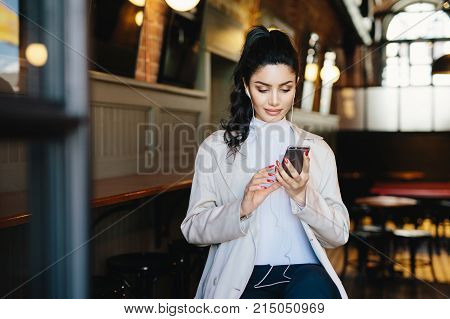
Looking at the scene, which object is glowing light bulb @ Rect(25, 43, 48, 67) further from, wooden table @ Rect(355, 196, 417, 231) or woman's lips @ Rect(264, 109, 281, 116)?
wooden table @ Rect(355, 196, 417, 231)

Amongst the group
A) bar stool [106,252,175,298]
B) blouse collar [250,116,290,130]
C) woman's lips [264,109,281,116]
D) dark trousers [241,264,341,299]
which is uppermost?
woman's lips [264,109,281,116]

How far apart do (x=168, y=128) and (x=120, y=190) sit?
1615 millimetres

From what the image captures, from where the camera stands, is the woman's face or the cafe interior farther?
the woman's face

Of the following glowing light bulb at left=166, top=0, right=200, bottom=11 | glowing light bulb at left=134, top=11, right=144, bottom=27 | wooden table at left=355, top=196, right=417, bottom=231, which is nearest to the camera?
glowing light bulb at left=134, top=11, right=144, bottom=27

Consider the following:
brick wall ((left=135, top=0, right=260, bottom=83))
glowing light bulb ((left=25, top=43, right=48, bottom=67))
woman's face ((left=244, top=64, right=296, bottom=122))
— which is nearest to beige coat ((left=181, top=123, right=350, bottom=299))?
woman's face ((left=244, top=64, right=296, bottom=122))

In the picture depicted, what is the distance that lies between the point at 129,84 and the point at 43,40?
105 inches

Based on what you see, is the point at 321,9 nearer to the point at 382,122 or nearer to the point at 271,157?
the point at 382,122

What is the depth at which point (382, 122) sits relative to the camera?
33.1ft

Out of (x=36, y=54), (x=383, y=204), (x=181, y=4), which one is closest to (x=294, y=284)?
(x=36, y=54)

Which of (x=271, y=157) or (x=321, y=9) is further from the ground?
(x=321, y=9)

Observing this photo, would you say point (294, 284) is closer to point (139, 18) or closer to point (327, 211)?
point (327, 211)

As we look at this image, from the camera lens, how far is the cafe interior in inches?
30.9

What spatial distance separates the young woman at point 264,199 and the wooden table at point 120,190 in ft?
1.14
